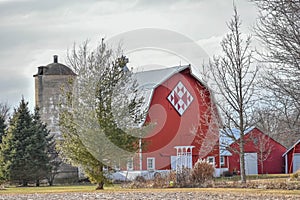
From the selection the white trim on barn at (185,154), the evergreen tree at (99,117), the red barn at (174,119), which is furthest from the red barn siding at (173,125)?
the evergreen tree at (99,117)

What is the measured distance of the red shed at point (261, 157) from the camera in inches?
1795

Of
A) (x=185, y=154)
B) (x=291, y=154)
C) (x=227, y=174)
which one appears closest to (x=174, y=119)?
(x=185, y=154)

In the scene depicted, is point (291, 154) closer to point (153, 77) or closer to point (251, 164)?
point (251, 164)

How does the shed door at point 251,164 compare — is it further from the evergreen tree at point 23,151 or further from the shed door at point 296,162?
the evergreen tree at point 23,151

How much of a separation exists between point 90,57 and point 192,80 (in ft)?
51.4

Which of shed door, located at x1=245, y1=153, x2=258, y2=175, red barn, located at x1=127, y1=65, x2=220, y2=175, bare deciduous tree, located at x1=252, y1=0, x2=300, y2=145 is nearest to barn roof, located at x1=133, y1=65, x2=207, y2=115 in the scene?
red barn, located at x1=127, y1=65, x2=220, y2=175

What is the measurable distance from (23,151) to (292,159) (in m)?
20.9

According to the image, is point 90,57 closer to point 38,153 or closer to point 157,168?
point 38,153

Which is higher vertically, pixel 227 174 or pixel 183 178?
pixel 183 178

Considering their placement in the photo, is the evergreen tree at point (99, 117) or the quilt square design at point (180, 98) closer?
the evergreen tree at point (99, 117)

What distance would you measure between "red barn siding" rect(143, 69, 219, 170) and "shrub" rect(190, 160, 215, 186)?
12096 millimetres

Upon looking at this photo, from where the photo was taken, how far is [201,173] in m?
26.6

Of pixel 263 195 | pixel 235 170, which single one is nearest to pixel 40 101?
pixel 235 170

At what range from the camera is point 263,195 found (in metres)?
19.6
